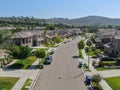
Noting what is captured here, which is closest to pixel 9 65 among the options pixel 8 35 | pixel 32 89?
pixel 32 89

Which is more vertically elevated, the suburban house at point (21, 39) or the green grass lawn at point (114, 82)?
the suburban house at point (21, 39)

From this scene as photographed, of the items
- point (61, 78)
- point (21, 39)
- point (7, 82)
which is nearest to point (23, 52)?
point (61, 78)

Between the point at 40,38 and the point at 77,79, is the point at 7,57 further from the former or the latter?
the point at 40,38

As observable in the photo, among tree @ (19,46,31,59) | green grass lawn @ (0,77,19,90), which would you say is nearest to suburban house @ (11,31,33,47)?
tree @ (19,46,31,59)

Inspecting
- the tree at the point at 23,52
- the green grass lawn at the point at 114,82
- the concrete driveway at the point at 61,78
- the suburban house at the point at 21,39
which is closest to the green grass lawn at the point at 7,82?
the concrete driveway at the point at 61,78

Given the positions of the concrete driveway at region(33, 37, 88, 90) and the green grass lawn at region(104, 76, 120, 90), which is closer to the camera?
the concrete driveway at region(33, 37, 88, 90)

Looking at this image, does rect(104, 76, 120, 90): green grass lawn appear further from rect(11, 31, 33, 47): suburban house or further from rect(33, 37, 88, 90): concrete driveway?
rect(11, 31, 33, 47): suburban house

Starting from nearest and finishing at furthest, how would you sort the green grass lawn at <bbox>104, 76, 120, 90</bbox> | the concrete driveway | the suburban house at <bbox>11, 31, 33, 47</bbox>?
the concrete driveway → the green grass lawn at <bbox>104, 76, 120, 90</bbox> → the suburban house at <bbox>11, 31, 33, 47</bbox>

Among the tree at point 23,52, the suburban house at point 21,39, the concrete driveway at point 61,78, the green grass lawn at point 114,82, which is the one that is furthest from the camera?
the suburban house at point 21,39

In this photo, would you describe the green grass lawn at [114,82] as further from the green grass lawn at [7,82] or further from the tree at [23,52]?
the tree at [23,52]
